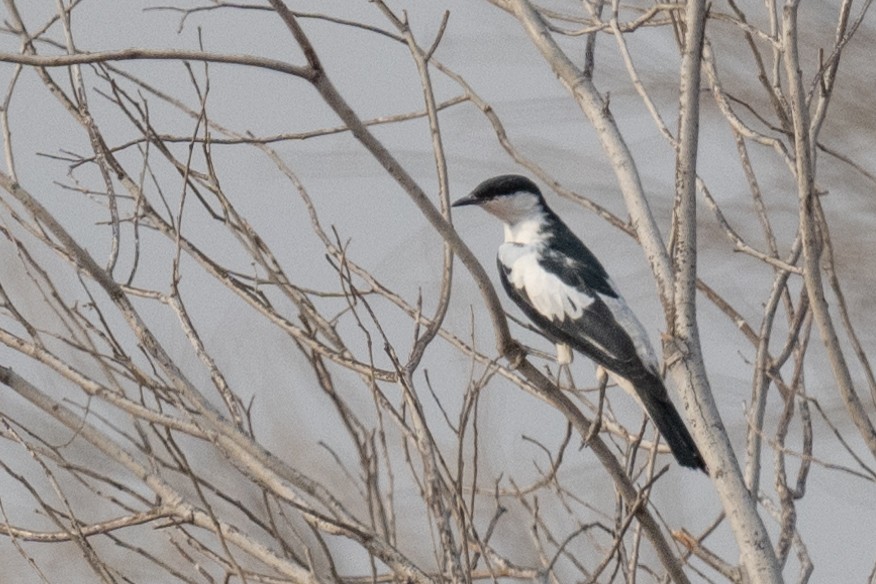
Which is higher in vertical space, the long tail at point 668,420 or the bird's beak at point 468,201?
the bird's beak at point 468,201

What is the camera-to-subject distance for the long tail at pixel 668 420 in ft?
12.8

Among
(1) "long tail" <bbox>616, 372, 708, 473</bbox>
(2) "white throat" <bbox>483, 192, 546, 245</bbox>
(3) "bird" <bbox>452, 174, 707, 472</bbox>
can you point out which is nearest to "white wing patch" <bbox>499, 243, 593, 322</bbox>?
(3) "bird" <bbox>452, 174, 707, 472</bbox>

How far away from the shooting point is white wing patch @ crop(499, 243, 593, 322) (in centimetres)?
466

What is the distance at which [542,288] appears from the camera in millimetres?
4812

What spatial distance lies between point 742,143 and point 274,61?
183cm

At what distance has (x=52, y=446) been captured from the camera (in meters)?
3.20

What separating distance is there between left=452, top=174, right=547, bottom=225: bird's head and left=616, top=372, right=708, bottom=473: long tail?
4.72 ft

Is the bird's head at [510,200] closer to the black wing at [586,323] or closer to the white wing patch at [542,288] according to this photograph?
the white wing patch at [542,288]

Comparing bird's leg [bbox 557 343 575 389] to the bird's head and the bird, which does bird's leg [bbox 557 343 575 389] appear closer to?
the bird

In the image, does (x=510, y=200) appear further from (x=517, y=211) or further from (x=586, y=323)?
(x=586, y=323)

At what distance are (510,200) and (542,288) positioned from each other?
0.75 m

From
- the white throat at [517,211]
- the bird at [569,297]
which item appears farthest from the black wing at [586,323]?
the white throat at [517,211]

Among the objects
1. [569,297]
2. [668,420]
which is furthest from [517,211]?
[668,420]

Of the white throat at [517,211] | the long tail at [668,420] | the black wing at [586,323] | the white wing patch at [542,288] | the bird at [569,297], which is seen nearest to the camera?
the long tail at [668,420]
